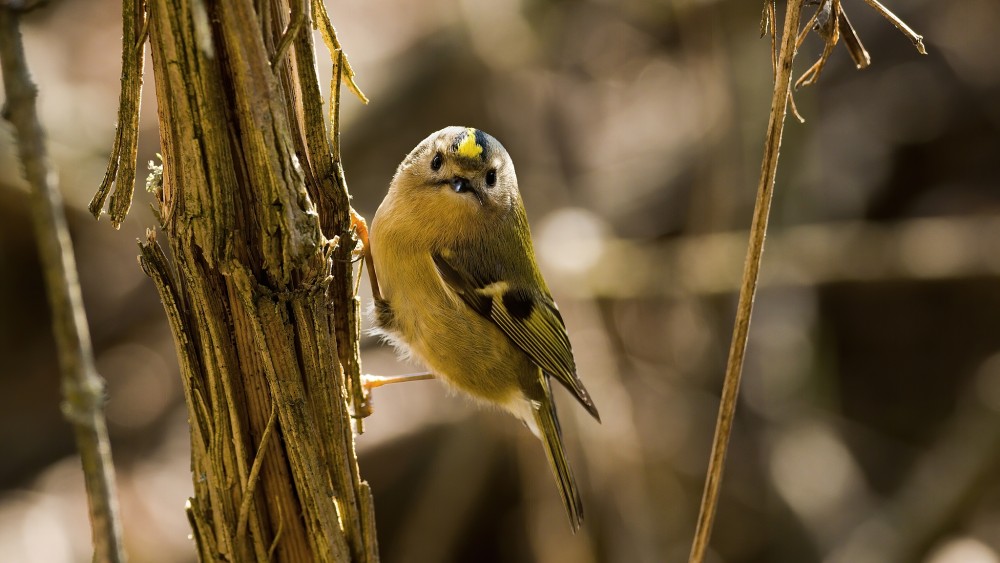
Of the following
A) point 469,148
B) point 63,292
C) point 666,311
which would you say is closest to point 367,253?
point 469,148

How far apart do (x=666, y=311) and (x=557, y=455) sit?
1.76m

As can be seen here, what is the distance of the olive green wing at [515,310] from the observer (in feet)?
8.61

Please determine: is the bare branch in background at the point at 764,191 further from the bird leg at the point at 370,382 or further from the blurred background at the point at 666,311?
the blurred background at the point at 666,311

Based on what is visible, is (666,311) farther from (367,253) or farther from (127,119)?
(127,119)

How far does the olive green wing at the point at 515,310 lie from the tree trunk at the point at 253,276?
4.00 feet

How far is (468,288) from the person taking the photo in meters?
2.62

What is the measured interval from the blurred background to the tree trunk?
2160 millimetres

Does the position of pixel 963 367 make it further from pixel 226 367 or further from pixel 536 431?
pixel 226 367

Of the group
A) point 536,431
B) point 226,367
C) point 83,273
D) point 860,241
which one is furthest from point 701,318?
point 226,367

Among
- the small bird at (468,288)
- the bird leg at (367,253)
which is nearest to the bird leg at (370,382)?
the small bird at (468,288)

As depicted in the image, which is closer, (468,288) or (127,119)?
(127,119)

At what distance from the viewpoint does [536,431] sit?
9.20 feet

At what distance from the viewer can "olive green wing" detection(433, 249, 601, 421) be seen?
2.62m

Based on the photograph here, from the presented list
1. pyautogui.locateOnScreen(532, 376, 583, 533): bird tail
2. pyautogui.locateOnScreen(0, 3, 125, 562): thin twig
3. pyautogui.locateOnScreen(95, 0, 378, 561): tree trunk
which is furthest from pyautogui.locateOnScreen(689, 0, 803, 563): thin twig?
pyautogui.locateOnScreen(532, 376, 583, 533): bird tail
